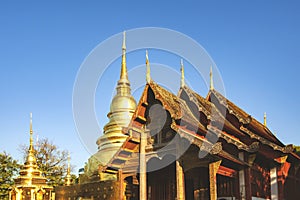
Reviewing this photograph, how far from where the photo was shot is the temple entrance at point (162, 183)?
57.0 feet

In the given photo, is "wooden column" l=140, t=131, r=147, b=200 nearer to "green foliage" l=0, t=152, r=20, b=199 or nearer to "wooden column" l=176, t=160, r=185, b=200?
"wooden column" l=176, t=160, r=185, b=200

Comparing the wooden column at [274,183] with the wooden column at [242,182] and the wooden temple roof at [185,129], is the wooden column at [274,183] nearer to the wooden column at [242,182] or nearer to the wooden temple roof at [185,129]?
the wooden temple roof at [185,129]

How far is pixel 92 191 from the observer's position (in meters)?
17.1

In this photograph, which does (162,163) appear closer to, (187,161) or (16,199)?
(187,161)

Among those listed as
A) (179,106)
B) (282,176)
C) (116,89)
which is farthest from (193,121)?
(116,89)

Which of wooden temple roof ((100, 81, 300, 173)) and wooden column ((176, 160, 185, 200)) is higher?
wooden temple roof ((100, 81, 300, 173))

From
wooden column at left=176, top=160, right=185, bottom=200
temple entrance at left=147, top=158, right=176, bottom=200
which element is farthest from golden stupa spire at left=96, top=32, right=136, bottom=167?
wooden column at left=176, top=160, right=185, bottom=200

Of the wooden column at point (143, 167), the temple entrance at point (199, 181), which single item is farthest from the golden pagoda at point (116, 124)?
the wooden column at point (143, 167)

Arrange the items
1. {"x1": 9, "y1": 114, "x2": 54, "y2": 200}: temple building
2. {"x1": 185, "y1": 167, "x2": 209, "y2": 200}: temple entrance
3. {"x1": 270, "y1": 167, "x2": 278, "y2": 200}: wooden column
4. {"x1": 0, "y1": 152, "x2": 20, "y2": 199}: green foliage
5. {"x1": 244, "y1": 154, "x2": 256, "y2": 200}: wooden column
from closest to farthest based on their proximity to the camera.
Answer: {"x1": 244, "y1": 154, "x2": 256, "y2": 200}: wooden column, {"x1": 185, "y1": 167, "x2": 209, "y2": 200}: temple entrance, {"x1": 270, "y1": 167, "x2": 278, "y2": 200}: wooden column, {"x1": 9, "y1": 114, "x2": 54, "y2": 200}: temple building, {"x1": 0, "y1": 152, "x2": 20, "y2": 199}: green foliage

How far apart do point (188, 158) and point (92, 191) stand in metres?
4.26

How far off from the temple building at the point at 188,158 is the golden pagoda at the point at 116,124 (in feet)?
27.3

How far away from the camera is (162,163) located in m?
17.0

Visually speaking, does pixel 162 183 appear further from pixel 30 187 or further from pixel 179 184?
pixel 30 187

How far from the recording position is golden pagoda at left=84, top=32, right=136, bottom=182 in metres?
26.9
